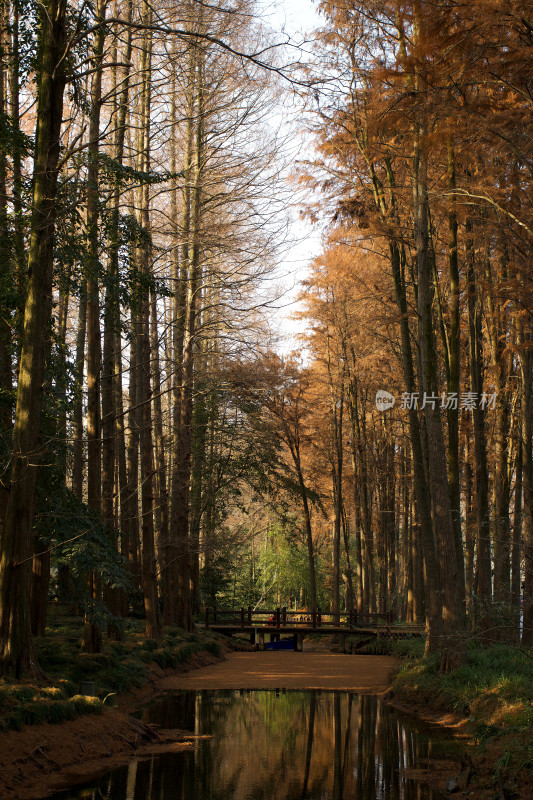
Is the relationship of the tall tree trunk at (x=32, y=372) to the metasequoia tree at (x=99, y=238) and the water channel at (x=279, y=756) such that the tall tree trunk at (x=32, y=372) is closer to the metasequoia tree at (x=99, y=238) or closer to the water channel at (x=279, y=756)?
the metasequoia tree at (x=99, y=238)

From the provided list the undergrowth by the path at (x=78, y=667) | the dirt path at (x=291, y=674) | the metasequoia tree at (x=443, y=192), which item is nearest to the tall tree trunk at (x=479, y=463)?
the metasequoia tree at (x=443, y=192)

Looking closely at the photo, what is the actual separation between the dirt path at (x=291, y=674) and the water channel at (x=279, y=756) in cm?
185

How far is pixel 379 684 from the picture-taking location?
15445mm

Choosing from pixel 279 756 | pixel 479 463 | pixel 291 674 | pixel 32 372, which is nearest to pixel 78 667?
pixel 279 756

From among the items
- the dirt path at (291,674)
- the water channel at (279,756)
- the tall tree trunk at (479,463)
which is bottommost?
Result: the dirt path at (291,674)

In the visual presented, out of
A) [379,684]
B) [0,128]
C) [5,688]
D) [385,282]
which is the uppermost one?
[385,282]

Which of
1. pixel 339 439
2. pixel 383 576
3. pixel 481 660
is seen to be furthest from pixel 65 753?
pixel 383 576

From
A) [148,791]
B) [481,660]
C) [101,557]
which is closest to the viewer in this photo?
[148,791]

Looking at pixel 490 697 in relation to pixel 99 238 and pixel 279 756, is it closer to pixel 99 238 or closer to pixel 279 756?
pixel 279 756

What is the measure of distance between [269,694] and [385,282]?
39.7 feet

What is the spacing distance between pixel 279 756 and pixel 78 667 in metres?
3.86

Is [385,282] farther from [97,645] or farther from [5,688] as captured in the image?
[5,688]

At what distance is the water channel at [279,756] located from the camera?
22.2ft

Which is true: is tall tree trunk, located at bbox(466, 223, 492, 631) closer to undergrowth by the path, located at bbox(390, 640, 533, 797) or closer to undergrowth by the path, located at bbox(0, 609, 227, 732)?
undergrowth by the path, located at bbox(390, 640, 533, 797)
